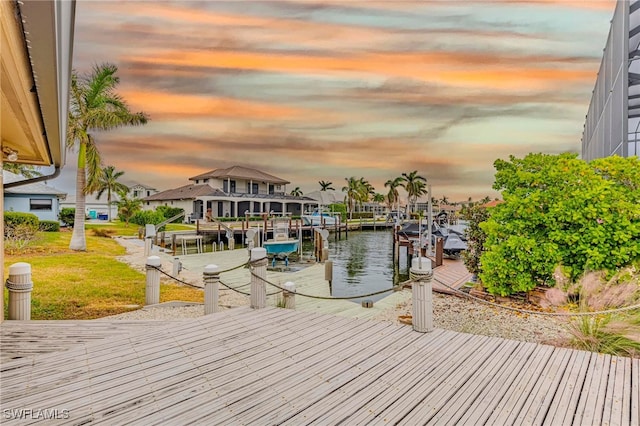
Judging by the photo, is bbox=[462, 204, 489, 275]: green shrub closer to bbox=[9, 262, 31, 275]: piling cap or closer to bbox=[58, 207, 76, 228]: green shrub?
bbox=[9, 262, 31, 275]: piling cap

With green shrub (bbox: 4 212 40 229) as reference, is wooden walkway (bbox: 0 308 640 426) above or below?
below

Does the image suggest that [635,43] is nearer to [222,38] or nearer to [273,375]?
[222,38]

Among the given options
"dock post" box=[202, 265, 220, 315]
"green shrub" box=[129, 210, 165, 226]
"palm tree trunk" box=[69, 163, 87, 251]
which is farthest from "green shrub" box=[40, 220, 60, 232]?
"dock post" box=[202, 265, 220, 315]

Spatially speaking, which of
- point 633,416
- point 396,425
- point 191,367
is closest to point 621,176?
point 633,416

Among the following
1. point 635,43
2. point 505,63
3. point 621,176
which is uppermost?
point 635,43

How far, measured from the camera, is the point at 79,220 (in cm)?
1762

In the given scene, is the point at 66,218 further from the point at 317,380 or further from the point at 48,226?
the point at 317,380

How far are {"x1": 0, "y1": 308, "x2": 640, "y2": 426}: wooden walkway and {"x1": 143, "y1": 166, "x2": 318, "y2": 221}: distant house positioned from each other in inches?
1238

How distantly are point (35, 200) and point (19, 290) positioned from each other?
90.6ft

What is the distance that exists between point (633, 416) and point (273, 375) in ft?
11.4

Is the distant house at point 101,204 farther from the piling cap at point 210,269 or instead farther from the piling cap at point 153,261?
the piling cap at point 210,269

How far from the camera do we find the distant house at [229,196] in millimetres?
38062

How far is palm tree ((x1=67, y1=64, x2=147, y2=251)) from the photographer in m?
16.8

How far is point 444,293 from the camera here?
33.6 feet
